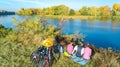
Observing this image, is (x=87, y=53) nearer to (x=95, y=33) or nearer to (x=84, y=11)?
(x=95, y=33)

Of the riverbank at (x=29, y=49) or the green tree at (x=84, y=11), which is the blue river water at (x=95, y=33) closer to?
the riverbank at (x=29, y=49)

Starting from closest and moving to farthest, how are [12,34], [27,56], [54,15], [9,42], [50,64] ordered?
[50,64] < [27,56] < [9,42] < [12,34] < [54,15]

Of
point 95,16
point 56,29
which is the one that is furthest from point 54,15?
point 56,29

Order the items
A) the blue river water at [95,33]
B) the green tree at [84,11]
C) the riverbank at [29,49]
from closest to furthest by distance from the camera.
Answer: the riverbank at [29,49], the blue river water at [95,33], the green tree at [84,11]

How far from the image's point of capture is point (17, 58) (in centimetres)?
977

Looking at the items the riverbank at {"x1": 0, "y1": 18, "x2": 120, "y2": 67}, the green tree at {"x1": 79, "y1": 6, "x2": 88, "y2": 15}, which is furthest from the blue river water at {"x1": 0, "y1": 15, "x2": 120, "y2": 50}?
the green tree at {"x1": 79, "y1": 6, "x2": 88, "y2": 15}

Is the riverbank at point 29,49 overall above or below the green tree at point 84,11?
above

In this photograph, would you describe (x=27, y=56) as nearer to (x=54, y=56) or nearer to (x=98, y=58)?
(x=54, y=56)

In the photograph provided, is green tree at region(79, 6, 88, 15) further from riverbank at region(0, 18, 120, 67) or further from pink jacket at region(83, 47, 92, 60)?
pink jacket at region(83, 47, 92, 60)

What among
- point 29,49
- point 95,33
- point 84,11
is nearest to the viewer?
point 29,49

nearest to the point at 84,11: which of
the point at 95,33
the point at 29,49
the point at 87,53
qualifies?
the point at 95,33

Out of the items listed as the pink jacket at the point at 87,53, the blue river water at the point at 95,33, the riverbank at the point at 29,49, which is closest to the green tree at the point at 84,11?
the blue river water at the point at 95,33

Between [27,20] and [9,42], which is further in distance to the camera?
[27,20]

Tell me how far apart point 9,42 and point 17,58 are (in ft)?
4.54
